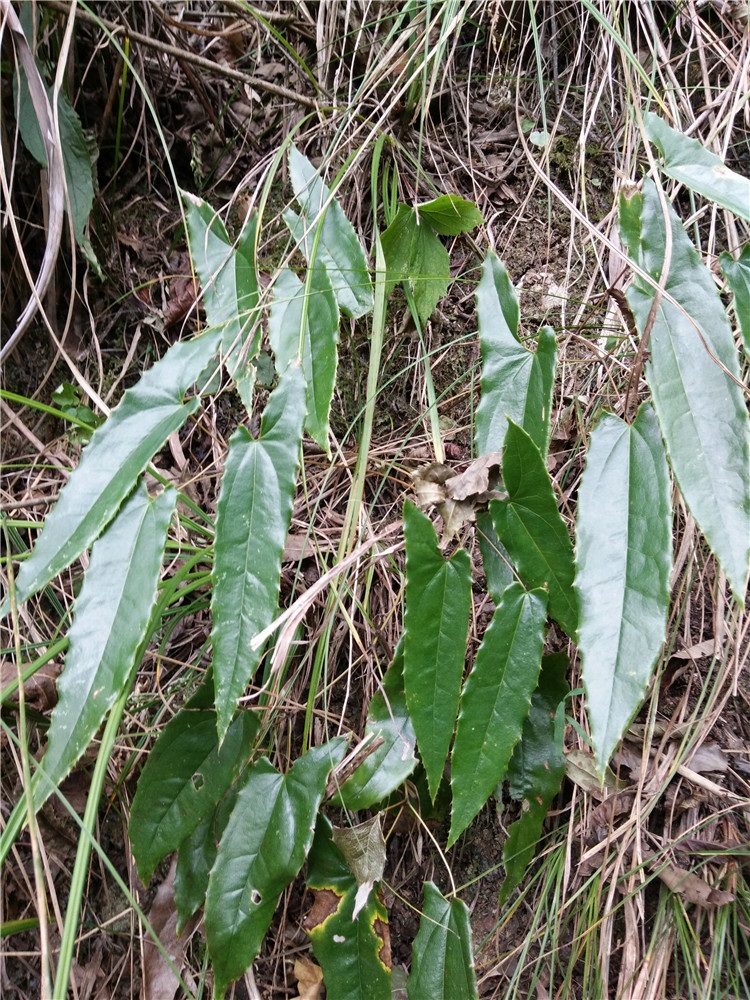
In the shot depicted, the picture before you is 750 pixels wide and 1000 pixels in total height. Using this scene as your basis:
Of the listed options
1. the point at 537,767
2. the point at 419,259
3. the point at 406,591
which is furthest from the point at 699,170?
the point at 537,767

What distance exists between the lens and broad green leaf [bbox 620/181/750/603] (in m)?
0.57

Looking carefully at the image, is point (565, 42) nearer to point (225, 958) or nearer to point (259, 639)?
point (259, 639)

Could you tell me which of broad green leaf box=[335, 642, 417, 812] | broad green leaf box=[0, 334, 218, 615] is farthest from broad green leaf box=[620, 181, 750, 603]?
broad green leaf box=[0, 334, 218, 615]

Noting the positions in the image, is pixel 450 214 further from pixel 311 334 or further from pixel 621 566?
pixel 621 566

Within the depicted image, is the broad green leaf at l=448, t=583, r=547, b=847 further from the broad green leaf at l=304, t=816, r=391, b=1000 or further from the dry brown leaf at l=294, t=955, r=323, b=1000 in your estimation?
the dry brown leaf at l=294, t=955, r=323, b=1000

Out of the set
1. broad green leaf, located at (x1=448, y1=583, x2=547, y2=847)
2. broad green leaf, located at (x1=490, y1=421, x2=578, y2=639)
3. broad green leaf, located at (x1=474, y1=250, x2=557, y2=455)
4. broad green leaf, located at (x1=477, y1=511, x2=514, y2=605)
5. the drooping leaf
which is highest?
broad green leaf, located at (x1=474, y1=250, x2=557, y2=455)

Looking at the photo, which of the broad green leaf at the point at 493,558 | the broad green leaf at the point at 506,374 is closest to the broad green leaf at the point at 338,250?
the broad green leaf at the point at 506,374

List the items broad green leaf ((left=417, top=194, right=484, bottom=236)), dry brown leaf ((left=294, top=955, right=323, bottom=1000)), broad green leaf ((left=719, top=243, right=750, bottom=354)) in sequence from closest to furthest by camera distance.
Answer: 1. broad green leaf ((left=719, top=243, right=750, bottom=354))
2. dry brown leaf ((left=294, top=955, right=323, bottom=1000))
3. broad green leaf ((left=417, top=194, right=484, bottom=236))

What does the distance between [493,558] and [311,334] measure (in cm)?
31

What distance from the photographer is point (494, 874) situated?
815 millimetres

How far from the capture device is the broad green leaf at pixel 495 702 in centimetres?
64

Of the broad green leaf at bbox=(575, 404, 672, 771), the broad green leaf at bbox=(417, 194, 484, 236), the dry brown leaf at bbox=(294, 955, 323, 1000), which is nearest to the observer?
the broad green leaf at bbox=(575, 404, 672, 771)

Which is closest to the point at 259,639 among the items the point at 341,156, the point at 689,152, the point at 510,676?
the point at 510,676

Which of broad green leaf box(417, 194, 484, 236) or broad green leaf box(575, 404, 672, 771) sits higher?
broad green leaf box(417, 194, 484, 236)
